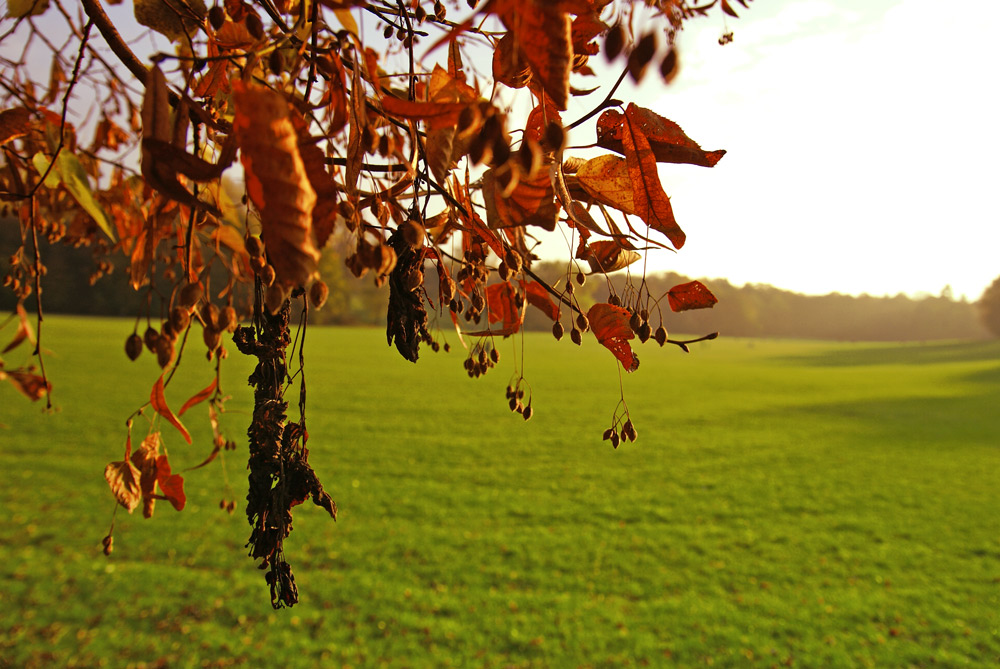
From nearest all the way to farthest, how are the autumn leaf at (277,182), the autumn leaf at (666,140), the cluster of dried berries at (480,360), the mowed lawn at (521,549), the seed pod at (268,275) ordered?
the autumn leaf at (277,182), the autumn leaf at (666,140), the seed pod at (268,275), the cluster of dried berries at (480,360), the mowed lawn at (521,549)

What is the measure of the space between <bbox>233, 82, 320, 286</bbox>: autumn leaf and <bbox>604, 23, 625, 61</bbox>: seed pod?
30 centimetres

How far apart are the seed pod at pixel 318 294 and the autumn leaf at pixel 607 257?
0.39m

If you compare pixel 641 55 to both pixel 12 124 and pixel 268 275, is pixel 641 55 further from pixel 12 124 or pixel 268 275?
pixel 12 124

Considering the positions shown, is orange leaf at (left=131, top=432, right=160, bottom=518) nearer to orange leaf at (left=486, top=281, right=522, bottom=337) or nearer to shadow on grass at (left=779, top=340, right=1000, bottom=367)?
orange leaf at (left=486, top=281, right=522, bottom=337)

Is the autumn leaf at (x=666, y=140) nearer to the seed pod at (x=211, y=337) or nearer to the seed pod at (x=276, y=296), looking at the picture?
the seed pod at (x=276, y=296)

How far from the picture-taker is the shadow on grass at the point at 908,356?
105ft

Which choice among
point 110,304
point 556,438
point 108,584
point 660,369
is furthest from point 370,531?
point 110,304

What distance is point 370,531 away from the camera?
6.22 meters

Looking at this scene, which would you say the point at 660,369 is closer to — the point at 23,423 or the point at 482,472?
the point at 482,472

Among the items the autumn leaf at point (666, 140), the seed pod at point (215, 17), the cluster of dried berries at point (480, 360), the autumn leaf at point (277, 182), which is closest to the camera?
the autumn leaf at point (277, 182)

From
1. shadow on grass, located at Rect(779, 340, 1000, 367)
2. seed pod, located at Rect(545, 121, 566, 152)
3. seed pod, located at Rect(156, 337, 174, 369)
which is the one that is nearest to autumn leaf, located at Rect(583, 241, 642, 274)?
seed pod, located at Rect(545, 121, 566, 152)

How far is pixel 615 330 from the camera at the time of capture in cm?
76

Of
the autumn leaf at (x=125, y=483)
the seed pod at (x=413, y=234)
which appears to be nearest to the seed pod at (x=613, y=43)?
the seed pod at (x=413, y=234)

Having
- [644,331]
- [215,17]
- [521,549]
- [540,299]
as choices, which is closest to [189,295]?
[215,17]
